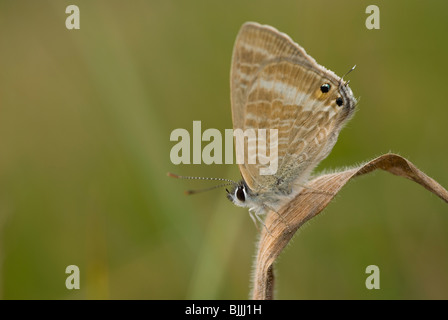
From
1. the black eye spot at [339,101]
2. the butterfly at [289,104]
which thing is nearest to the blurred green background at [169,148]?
the butterfly at [289,104]

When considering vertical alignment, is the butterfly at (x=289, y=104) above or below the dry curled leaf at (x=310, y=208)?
above

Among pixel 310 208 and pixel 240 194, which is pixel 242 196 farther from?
pixel 310 208

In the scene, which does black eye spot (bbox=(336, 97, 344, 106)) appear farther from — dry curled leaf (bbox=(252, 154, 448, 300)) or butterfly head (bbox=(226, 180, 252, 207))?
butterfly head (bbox=(226, 180, 252, 207))

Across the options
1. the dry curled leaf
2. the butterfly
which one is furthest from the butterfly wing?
the dry curled leaf

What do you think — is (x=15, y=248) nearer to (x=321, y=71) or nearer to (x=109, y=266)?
(x=109, y=266)

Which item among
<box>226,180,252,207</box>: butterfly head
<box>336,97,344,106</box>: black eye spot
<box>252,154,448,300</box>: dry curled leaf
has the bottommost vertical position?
<box>252,154,448,300</box>: dry curled leaf

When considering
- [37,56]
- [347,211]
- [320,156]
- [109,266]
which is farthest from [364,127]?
[37,56]

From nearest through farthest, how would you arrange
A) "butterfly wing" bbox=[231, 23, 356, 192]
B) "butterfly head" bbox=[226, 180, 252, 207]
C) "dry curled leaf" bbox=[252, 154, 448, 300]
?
"dry curled leaf" bbox=[252, 154, 448, 300] < "butterfly wing" bbox=[231, 23, 356, 192] < "butterfly head" bbox=[226, 180, 252, 207]

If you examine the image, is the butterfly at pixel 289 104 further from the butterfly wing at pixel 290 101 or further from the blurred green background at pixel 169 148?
the blurred green background at pixel 169 148
